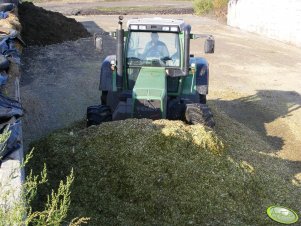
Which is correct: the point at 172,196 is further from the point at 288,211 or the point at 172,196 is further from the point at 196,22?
the point at 196,22

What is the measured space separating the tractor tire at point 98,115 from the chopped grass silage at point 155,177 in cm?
83

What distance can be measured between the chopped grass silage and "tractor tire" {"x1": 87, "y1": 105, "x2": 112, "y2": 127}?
83 centimetres

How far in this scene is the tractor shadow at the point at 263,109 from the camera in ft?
35.9

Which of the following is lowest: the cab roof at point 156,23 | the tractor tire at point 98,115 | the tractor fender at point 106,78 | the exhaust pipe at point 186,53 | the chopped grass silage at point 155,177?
the chopped grass silage at point 155,177

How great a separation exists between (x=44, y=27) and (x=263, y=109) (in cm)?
1300

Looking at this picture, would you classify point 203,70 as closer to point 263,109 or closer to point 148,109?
point 148,109

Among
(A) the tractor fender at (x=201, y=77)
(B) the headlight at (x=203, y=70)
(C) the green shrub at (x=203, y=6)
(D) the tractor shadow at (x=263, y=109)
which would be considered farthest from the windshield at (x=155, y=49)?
(C) the green shrub at (x=203, y=6)

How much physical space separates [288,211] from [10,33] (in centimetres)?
1009

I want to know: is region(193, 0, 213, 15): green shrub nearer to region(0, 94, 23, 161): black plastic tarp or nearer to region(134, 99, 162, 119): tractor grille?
region(134, 99, 162, 119): tractor grille

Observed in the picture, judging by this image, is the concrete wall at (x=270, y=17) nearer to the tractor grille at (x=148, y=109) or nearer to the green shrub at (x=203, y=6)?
the green shrub at (x=203, y=6)

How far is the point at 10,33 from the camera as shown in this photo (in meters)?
13.2

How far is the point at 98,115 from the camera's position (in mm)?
8547

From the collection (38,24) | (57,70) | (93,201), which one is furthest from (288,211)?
(38,24)

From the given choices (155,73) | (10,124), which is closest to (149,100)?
(155,73)
